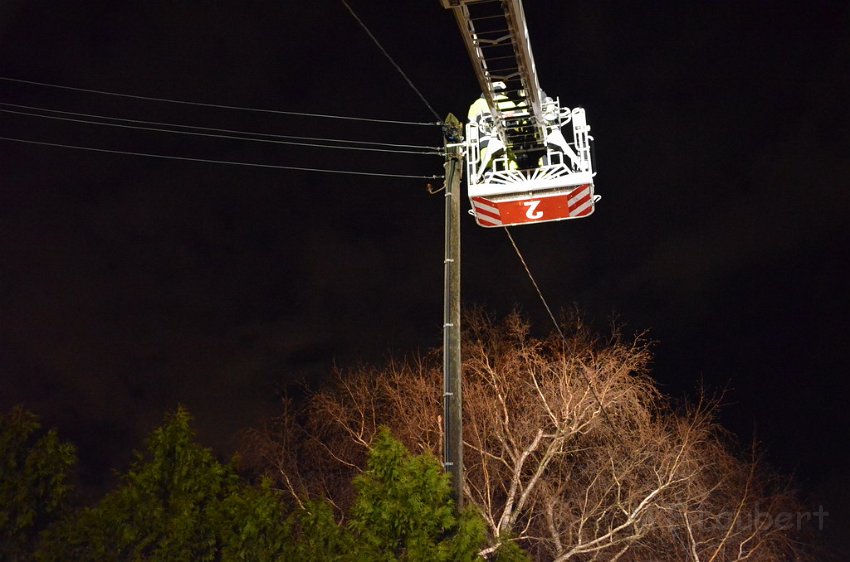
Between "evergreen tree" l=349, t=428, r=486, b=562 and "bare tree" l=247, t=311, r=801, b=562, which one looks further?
"bare tree" l=247, t=311, r=801, b=562

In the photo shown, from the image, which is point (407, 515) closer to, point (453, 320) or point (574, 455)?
point (453, 320)

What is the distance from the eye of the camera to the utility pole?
27.5 feet

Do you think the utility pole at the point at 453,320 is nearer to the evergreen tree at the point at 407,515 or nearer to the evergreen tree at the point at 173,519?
the evergreen tree at the point at 407,515

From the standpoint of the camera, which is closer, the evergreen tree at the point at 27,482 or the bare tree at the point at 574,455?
the evergreen tree at the point at 27,482

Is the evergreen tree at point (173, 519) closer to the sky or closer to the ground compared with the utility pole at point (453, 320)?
closer to the ground

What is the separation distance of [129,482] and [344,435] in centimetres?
1208

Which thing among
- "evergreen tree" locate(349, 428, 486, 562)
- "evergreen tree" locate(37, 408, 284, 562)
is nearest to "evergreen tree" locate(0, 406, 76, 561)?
"evergreen tree" locate(37, 408, 284, 562)

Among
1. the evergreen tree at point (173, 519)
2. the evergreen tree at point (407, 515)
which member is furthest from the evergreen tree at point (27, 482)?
the evergreen tree at point (407, 515)

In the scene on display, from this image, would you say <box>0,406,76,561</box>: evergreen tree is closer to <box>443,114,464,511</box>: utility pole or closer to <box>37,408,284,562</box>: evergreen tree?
<box>37,408,284,562</box>: evergreen tree

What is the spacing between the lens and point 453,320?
891 centimetres

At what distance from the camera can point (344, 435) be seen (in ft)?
64.0

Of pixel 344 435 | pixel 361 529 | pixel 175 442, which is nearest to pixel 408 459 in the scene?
pixel 361 529

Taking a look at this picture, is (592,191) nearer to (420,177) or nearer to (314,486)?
(420,177)

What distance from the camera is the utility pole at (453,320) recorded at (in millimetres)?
8383
